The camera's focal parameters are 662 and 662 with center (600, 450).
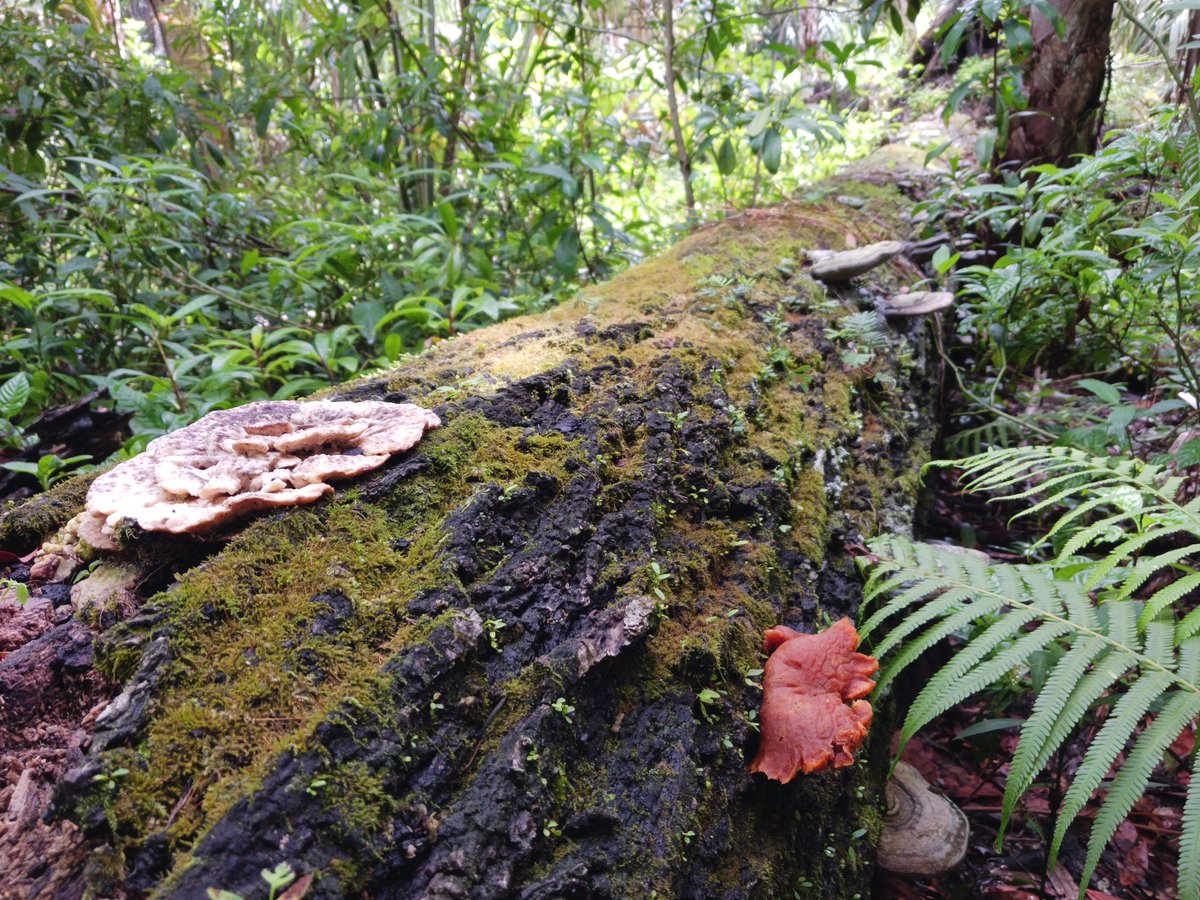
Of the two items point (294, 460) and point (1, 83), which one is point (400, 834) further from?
point (1, 83)

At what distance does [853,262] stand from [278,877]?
12.3 feet

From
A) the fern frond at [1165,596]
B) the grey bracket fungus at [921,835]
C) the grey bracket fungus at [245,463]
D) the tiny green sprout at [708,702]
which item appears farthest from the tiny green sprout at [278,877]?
the fern frond at [1165,596]

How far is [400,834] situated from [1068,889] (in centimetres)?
230

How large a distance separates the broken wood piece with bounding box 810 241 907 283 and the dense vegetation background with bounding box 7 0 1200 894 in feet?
0.82

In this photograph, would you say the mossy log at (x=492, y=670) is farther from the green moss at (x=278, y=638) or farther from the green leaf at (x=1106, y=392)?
Answer: the green leaf at (x=1106, y=392)

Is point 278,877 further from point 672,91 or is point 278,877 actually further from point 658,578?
point 672,91

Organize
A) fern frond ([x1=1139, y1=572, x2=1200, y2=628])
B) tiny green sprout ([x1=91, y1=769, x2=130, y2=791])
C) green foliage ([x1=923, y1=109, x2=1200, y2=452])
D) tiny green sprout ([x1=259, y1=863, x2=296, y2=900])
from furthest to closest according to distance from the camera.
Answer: green foliage ([x1=923, y1=109, x2=1200, y2=452])
fern frond ([x1=1139, y1=572, x2=1200, y2=628])
tiny green sprout ([x1=91, y1=769, x2=130, y2=791])
tiny green sprout ([x1=259, y1=863, x2=296, y2=900])

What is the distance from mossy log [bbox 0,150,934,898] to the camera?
1.22 m

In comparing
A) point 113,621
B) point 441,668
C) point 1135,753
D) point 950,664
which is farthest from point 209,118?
point 1135,753

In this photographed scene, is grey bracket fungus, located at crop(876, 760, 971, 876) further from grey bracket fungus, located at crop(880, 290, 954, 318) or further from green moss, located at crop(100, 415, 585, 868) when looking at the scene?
grey bracket fungus, located at crop(880, 290, 954, 318)

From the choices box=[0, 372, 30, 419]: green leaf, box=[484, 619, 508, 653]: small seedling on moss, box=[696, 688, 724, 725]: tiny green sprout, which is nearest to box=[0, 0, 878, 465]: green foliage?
box=[0, 372, 30, 419]: green leaf

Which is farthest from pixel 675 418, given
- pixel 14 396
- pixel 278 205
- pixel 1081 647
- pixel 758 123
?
pixel 278 205

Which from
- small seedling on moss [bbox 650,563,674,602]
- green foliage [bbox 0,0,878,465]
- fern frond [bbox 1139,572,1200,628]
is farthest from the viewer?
green foliage [bbox 0,0,878,465]

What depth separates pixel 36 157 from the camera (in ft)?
14.3
